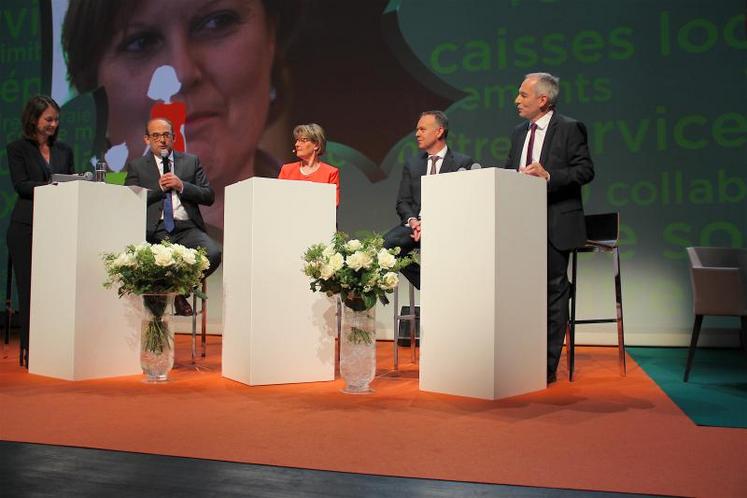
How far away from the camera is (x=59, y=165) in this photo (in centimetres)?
502

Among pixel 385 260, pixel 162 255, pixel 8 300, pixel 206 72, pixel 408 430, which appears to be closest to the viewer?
pixel 408 430

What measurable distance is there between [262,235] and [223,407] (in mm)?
1046

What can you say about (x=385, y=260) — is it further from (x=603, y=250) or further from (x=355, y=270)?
(x=603, y=250)

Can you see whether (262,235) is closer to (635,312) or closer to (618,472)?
(618,472)

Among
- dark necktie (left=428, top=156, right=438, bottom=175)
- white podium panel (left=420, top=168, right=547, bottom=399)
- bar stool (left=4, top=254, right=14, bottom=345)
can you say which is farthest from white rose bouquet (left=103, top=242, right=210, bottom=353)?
dark necktie (left=428, top=156, right=438, bottom=175)

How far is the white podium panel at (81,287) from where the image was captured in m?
4.20

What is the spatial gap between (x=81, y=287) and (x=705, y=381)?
362 centimetres

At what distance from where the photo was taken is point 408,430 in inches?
112

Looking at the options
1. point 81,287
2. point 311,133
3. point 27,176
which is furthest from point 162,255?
point 311,133

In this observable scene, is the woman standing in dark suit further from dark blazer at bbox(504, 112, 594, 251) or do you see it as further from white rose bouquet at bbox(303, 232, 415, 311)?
dark blazer at bbox(504, 112, 594, 251)

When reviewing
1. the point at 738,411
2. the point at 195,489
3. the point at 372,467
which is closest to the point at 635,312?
the point at 738,411

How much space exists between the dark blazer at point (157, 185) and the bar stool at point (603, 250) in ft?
8.18

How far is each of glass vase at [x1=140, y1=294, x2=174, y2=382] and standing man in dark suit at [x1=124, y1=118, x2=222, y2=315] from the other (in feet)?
2.80

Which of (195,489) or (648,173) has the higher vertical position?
(648,173)
